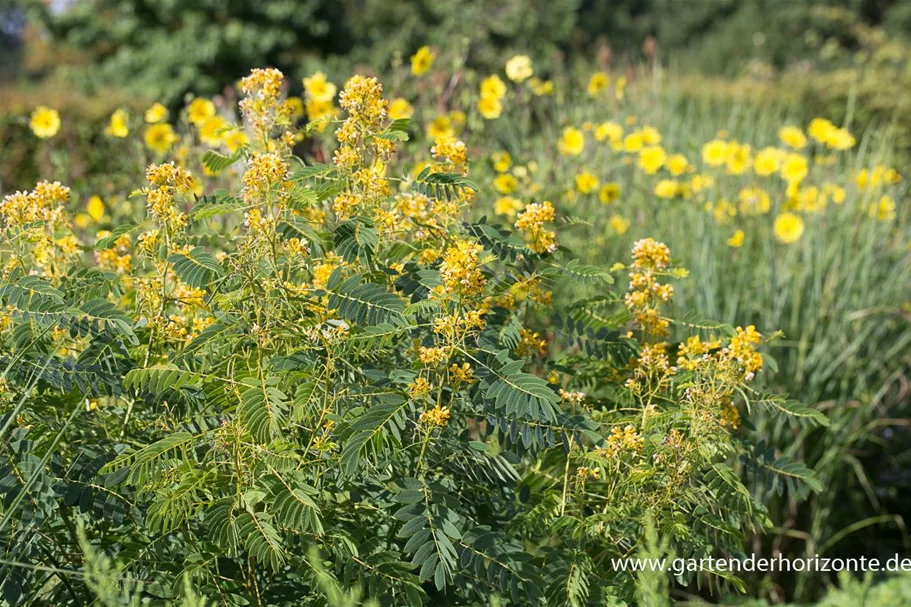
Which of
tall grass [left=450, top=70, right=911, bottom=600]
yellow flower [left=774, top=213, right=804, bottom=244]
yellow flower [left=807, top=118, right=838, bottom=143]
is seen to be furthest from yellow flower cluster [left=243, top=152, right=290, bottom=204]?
yellow flower [left=807, top=118, right=838, bottom=143]

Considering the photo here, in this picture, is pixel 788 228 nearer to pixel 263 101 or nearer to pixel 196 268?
pixel 263 101

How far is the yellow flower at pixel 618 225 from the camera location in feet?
13.0

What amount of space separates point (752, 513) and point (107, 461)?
4.26 feet

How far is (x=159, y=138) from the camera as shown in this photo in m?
3.84

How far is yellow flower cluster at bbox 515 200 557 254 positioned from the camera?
6.65ft

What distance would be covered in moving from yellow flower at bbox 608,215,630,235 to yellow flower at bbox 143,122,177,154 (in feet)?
6.06

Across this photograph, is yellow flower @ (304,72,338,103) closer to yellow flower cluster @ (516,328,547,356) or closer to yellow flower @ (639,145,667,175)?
yellow flower cluster @ (516,328,547,356)

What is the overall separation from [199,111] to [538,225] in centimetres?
209

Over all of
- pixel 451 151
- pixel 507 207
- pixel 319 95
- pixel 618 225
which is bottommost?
pixel 618 225

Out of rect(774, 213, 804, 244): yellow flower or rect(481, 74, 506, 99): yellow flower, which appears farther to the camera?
rect(774, 213, 804, 244): yellow flower

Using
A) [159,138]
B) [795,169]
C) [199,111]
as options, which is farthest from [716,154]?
[159,138]

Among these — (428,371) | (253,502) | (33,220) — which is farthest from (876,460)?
(33,220)

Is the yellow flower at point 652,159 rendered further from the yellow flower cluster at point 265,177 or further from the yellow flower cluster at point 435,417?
the yellow flower cluster at point 435,417

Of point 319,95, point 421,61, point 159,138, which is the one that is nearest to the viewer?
point 319,95
